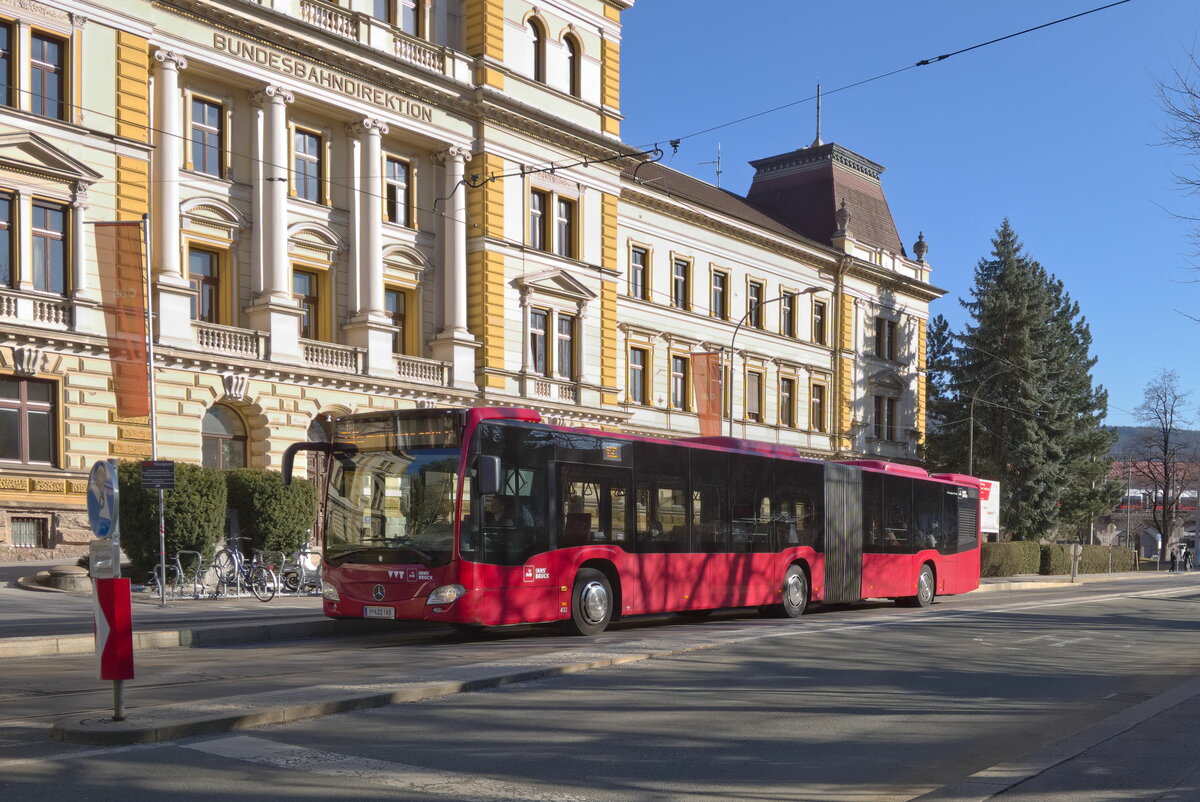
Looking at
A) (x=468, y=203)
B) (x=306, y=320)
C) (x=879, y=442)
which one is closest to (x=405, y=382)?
(x=306, y=320)

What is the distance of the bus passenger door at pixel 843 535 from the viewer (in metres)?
24.0

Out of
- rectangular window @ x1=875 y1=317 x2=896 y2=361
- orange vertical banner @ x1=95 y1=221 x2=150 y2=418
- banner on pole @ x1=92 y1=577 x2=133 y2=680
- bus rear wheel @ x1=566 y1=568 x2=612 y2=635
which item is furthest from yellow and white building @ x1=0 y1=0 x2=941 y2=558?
banner on pole @ x1=92 y1=577 x2=133 y2=680

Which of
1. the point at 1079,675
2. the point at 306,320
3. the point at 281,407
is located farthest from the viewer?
the point at 306,320

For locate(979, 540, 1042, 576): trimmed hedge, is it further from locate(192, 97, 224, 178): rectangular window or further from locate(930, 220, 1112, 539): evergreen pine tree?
locate(192, 97, 224, 178): rectangular window

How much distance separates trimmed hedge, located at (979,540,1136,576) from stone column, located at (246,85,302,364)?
99.8 ft

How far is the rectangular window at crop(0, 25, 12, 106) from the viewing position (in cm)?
2784

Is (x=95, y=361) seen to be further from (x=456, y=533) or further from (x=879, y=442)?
(x=879, y=442)

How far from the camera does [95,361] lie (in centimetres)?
2894

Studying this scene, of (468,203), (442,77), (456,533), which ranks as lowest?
(456,533)

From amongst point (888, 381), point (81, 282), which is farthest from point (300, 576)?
point (888, 381)

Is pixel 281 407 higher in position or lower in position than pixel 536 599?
higher

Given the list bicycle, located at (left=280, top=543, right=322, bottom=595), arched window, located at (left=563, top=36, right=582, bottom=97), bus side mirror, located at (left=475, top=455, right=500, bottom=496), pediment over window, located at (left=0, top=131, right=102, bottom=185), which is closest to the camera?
bus side mirror, located at (left=475, top=455, right=500, bottom=496)

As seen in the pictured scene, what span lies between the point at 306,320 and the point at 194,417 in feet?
18.4

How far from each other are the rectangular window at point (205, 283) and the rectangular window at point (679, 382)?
20910 millimetres
